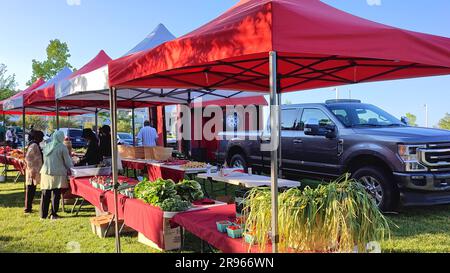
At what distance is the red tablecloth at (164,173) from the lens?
25.5 feet

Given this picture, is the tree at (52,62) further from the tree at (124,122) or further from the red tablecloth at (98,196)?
the red tablecloth at (98,196)

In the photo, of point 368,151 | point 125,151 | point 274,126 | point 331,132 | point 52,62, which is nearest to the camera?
point 274,126

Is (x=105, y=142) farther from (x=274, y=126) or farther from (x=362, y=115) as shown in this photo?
(x=274, y=126)

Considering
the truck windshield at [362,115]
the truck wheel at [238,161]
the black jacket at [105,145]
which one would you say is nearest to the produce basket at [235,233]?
the truck windshield at [362,115]

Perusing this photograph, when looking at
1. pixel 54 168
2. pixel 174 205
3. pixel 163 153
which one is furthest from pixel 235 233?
pixel 163 153

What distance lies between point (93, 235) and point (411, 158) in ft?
17.5

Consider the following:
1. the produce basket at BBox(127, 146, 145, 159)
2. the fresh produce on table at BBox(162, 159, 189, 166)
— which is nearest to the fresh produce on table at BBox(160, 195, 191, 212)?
the fresh produce on table at BBox(162, 159, 189, 166)

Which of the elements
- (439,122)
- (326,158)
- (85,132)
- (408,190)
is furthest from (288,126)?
(439,122)

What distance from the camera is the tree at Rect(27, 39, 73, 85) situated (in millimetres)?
30672

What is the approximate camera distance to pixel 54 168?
694 centimetres

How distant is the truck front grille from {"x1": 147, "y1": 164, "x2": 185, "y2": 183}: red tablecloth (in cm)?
438

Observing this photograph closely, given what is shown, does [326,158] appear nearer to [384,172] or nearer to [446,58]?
[384,172]

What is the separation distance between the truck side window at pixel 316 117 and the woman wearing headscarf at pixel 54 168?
5098 millimetres

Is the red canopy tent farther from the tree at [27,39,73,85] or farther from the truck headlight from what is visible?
the tree at [27,39,73,85]
